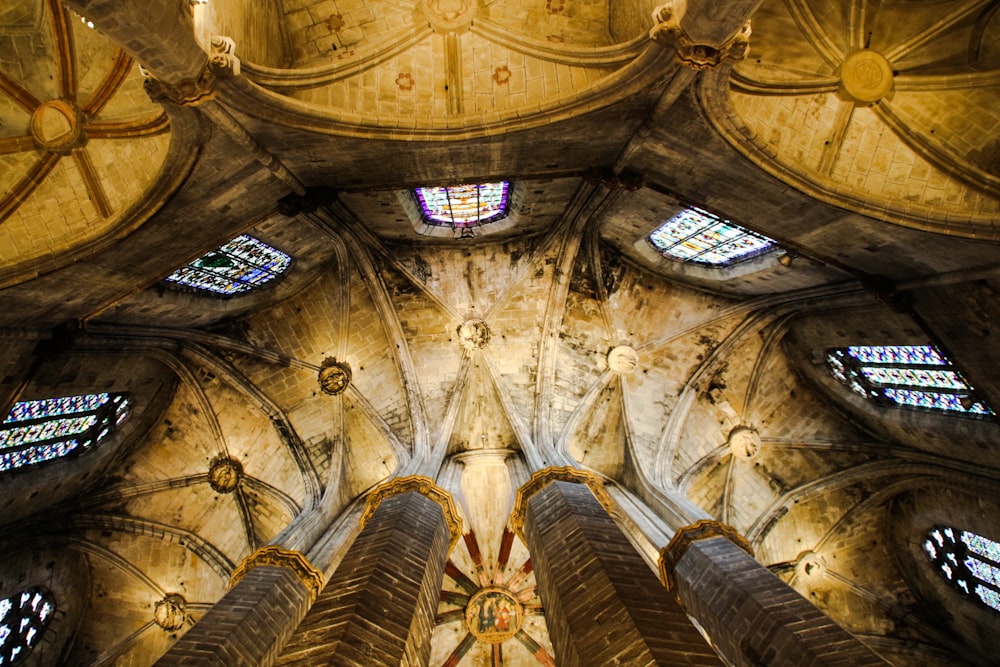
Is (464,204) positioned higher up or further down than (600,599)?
higher up

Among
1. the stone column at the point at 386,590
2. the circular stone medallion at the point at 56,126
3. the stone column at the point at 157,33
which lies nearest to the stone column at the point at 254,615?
the stone column at the point at 386,590

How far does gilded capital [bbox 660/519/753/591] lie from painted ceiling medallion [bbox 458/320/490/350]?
547 cm

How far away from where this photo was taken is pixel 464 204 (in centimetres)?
1044

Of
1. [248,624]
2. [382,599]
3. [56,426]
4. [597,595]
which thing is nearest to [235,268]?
[56,426]

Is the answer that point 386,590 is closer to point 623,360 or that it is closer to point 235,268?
point 235,268

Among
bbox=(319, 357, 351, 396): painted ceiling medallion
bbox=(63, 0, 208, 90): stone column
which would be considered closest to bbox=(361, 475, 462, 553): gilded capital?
bbox=(319, 357, 351, 396): painted ceiling medallion

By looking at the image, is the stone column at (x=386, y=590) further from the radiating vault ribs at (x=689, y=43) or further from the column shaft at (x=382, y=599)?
the radiating vault ribs at (x=689, y=43)

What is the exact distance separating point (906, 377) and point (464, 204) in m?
8.86

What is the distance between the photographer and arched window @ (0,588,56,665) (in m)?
9.73

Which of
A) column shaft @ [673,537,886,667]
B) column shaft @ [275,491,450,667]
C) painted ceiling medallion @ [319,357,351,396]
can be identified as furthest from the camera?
painted ceiling medallion @ [319,357,351,396]

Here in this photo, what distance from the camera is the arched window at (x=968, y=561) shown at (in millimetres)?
9366

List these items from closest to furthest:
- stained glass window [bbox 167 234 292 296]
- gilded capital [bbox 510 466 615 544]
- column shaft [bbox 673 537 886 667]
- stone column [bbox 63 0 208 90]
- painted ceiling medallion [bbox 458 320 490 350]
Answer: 1. stone column [bbox 63 0 208 90]
2. column shaft [bbox 673 537 886 667]
3. gilded capital [bbox 510 466 615 544]
4. stained glass window [bbox 167 234 292 296]
5. painted ceiling medallion [bbox 458 320 490 350]

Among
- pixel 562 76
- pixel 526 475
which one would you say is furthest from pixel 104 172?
pixel 526 475

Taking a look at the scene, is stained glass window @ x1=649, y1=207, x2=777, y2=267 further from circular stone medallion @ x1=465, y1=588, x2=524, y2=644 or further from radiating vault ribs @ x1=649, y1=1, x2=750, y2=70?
circular stone medallion @ x1=465, y1=588, x2=524, y2=644
